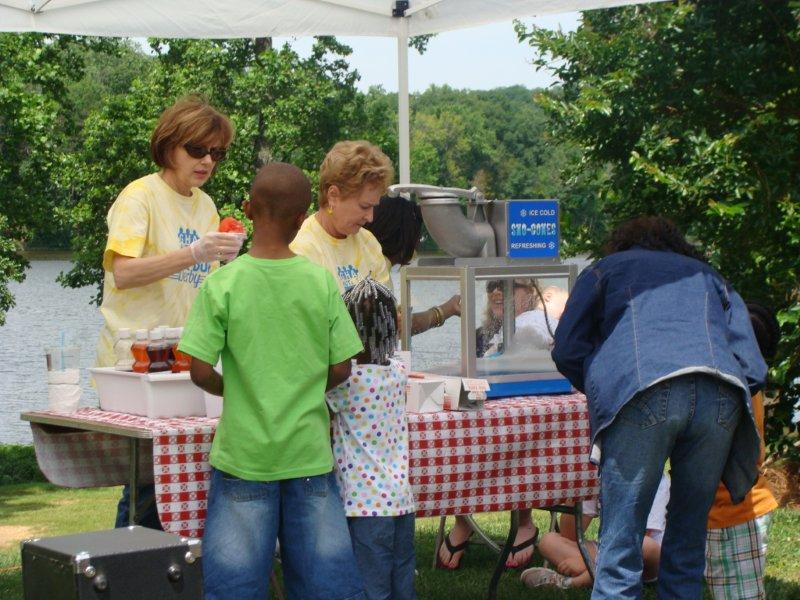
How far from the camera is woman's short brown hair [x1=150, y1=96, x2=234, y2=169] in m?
3.63

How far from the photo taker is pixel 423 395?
3504 millimetres

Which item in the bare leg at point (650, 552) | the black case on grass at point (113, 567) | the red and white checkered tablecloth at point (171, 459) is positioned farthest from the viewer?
the bare leg at point (650, 552)

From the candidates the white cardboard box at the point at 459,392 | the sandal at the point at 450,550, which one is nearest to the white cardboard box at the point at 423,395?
the white cardboard box at the point at 459,392

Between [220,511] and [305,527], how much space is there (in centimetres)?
21

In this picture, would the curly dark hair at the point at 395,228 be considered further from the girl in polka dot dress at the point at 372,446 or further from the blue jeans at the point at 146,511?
the blue jeans at the point at 146,511

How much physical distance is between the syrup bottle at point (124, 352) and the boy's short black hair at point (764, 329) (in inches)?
71.5

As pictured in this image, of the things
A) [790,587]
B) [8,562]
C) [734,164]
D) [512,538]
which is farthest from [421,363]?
[734,164]

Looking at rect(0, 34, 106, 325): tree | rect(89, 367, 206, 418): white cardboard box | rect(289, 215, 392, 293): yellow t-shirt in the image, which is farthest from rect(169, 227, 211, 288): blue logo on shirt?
rect(0, 34, 106, 325): tree

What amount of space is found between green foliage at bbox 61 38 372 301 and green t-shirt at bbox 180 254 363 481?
13986mm

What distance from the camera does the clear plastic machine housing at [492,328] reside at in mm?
3766

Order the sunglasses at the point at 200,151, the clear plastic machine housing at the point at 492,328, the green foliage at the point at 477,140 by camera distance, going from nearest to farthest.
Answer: the sunglasses at the point at 200,151
the clear plastic machine housing at the point at 492,328
the green foliage at the point at 477,140

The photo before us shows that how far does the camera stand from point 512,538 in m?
4.11

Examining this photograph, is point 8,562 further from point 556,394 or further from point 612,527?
point 612,527

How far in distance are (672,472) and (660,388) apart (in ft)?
0.96
